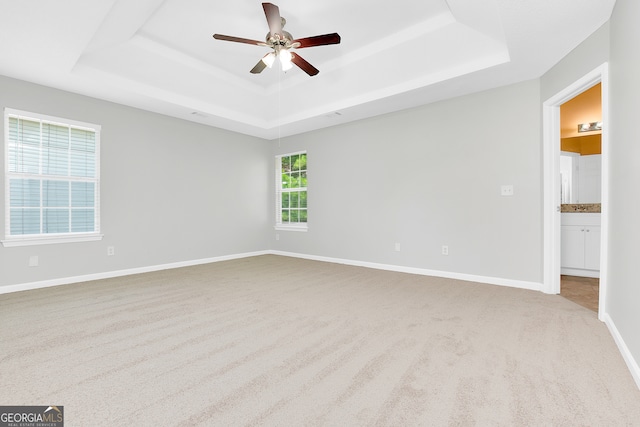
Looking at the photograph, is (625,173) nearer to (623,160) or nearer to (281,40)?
(623,160)

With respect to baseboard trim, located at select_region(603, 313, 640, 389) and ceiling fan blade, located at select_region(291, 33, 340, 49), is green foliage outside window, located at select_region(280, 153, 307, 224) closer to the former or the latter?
ceiling fan blade, located at select_region(291, 33, 340, 49)

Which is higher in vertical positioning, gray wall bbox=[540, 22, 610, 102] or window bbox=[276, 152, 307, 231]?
gray wall bbox=[540, 22, 610, 102]

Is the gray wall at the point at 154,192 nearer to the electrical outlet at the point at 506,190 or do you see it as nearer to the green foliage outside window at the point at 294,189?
the green foliage outside window at the point at 294,189

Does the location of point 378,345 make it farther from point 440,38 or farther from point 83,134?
point 83,134

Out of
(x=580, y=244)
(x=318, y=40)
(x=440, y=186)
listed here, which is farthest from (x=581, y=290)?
(x=318, y=40)

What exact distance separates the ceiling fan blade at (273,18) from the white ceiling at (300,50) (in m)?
0.40

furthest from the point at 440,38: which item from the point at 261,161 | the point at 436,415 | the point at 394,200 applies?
the point at 261,161

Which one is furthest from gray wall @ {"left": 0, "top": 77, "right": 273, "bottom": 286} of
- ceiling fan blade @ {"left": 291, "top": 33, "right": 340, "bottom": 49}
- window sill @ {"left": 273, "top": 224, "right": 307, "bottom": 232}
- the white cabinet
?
the white cabinet

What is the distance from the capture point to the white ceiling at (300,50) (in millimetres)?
2510

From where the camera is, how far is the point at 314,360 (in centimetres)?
188

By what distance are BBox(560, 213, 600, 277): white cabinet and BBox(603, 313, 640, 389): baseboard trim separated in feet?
6.30

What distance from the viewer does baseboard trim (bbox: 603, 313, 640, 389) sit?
1.65 metres
